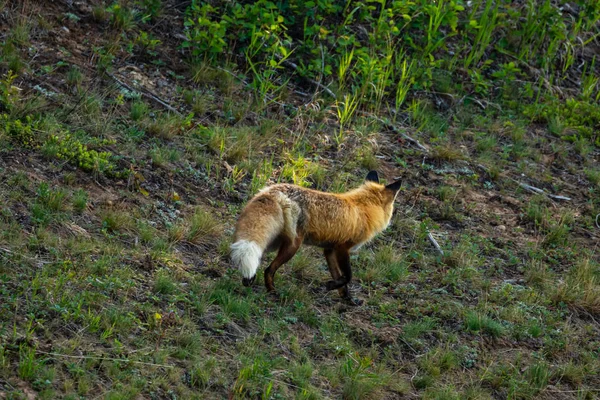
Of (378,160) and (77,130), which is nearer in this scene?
(77,130)

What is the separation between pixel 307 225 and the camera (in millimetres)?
7113

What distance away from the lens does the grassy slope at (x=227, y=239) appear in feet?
18.9

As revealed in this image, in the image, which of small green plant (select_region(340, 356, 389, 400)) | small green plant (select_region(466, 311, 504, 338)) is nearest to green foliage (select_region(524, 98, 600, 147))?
small green plant (select_region(466, 311, 504, 338))

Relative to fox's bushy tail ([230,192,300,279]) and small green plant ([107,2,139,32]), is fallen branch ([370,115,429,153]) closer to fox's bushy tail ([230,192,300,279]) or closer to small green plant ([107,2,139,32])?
small green plant ([107,2,139,32])

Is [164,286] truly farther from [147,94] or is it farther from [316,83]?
[316,83]

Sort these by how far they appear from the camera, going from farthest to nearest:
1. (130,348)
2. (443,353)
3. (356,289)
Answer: (356,289) → (443,353) → (130,348)

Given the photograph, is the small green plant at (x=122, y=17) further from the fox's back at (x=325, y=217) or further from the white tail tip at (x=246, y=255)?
the white tail tip at (x=246, y=255)

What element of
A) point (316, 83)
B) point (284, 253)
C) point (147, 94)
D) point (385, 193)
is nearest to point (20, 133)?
point (147, 94)

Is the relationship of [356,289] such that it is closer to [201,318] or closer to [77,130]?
[201,318]

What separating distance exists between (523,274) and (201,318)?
13.5ft

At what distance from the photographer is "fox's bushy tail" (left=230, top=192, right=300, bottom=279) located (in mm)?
6320

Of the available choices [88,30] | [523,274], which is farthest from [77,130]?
[523,274]

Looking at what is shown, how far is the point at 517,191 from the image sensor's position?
10.4 meters

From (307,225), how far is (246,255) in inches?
39.4
